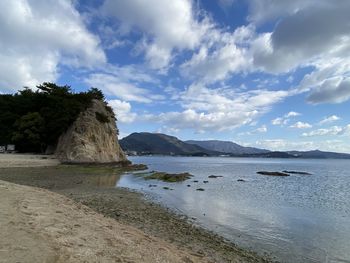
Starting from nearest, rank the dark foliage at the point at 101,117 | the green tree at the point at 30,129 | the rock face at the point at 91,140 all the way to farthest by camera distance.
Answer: the rock face at the point at 91,140 < the green tree at the point at 30,129 < the dark foliage at the point at 101,117

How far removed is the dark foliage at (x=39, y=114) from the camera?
67625 mm

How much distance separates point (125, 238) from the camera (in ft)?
36.1

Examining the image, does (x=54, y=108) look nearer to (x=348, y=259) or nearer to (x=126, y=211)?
(x=126, y=211)

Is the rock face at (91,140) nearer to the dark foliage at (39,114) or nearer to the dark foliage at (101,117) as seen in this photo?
the dark foliage at (101,117)

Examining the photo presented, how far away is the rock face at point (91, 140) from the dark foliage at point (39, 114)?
214 centimetres

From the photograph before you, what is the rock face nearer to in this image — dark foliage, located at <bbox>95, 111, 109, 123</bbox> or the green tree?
dark foliage, located at <bbox>95, 111, 109, 123</bbox>

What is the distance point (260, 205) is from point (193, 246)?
16.1 metres

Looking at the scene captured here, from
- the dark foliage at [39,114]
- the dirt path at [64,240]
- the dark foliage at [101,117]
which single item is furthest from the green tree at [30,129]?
the dirt path at [64,240]

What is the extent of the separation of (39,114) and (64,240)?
222 ft

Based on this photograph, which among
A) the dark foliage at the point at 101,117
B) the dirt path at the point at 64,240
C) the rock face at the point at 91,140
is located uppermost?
the dark foliage at the point at 101,117

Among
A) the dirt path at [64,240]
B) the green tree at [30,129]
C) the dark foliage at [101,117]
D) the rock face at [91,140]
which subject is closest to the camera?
the dirt path at [64,240]

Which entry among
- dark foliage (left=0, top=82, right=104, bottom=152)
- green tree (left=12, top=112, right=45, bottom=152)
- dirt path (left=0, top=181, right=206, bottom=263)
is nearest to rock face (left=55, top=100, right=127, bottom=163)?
dark foliage (left=0, top=82, right=104, bottom=152)

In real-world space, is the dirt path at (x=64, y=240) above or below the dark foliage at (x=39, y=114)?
below

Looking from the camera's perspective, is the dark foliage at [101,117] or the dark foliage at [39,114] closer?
the dark foliage at [39,114]
